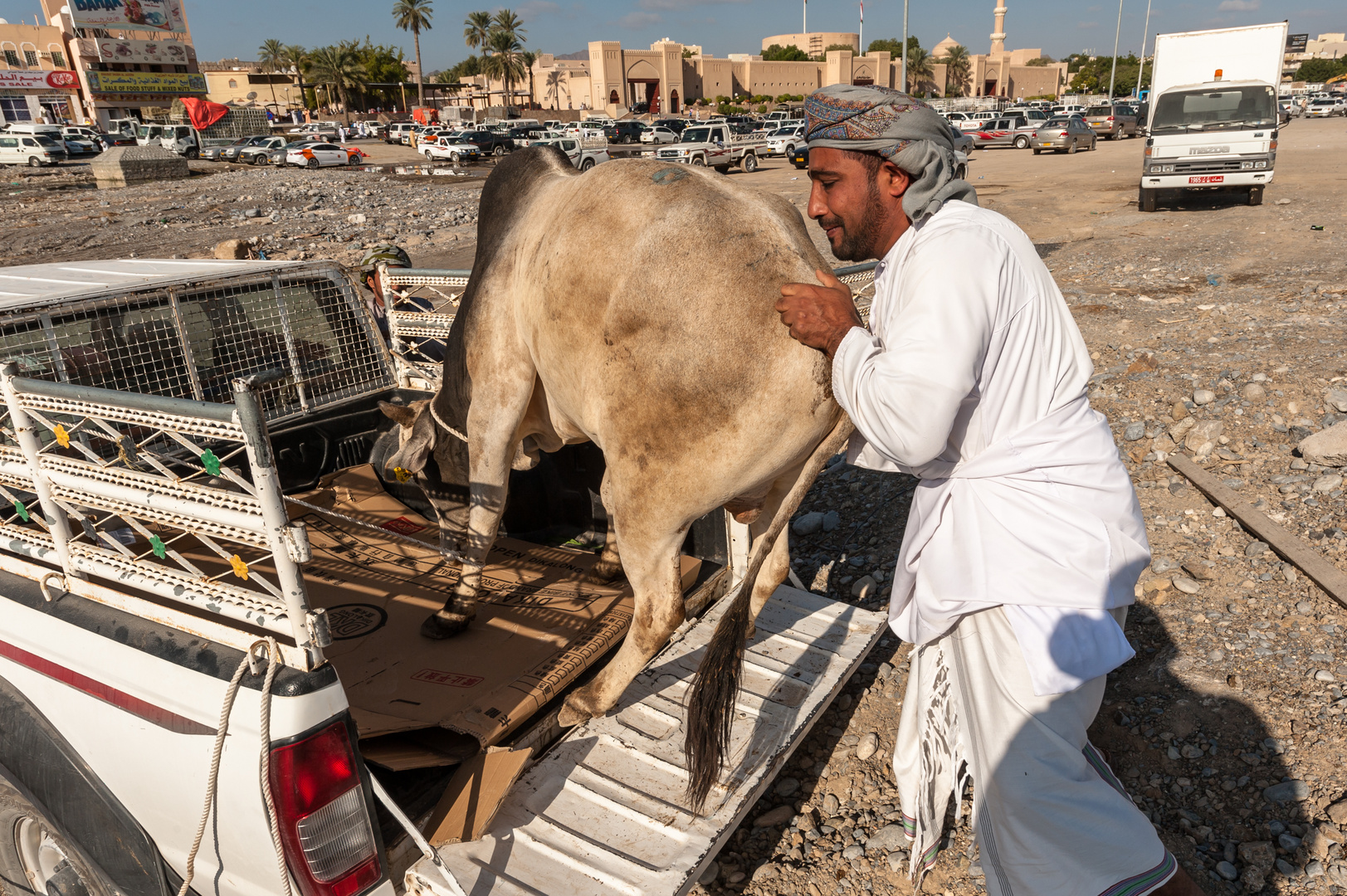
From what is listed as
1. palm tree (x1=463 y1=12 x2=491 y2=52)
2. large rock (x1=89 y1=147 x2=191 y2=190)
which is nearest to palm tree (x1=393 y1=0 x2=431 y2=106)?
palm tree (x1=463 y1=12 x2=491 y2=52)

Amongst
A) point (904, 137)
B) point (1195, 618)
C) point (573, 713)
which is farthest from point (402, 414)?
point (1195, 618)

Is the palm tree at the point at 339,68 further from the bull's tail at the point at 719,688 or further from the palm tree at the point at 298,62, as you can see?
the bull's tail at the point at 719,688

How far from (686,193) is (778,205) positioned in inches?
10.8

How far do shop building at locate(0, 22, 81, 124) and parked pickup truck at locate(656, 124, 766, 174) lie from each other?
45.2 m

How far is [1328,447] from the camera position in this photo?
15.8 feet

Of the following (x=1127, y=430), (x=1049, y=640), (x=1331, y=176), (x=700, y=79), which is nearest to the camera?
(x=1049, y=640)

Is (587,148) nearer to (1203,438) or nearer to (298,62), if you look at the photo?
(1203,438)

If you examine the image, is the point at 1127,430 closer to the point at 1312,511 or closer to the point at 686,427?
the point at 1312,511

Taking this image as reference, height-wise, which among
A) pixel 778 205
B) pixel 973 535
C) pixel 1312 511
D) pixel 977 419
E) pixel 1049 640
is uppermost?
pixel 778 205

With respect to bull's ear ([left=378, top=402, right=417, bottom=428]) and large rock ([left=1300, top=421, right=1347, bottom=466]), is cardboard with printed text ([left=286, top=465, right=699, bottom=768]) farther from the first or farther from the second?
large rock ([left=1300, top=421, right=1347, bottom=466])

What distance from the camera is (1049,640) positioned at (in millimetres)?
1891

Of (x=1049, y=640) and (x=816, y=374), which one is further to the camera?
(x=816, y=374)

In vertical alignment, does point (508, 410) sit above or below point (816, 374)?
below

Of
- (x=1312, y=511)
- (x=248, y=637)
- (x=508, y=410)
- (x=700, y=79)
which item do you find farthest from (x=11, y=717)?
(x=700, y=79)
